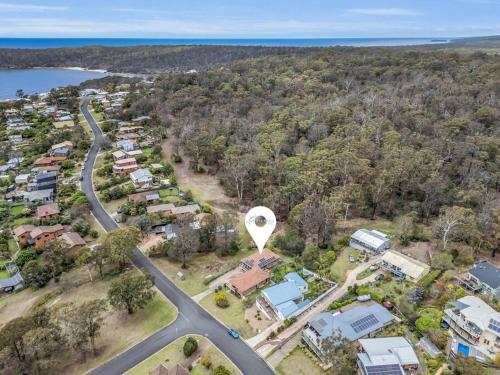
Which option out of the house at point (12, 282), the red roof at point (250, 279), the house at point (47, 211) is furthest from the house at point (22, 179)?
the red roof at point (250, 279)

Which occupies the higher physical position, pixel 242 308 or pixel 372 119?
pixel 372 119

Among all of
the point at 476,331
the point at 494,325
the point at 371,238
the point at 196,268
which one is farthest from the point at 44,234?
the point at 494,325

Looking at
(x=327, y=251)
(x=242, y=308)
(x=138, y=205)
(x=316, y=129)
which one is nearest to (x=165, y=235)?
(x=138, y=205)

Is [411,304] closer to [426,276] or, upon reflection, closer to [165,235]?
[426,276]

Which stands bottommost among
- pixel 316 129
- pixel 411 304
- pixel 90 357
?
pixel 90 357

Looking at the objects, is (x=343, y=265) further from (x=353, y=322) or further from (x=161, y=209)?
(x=161, y=209)
